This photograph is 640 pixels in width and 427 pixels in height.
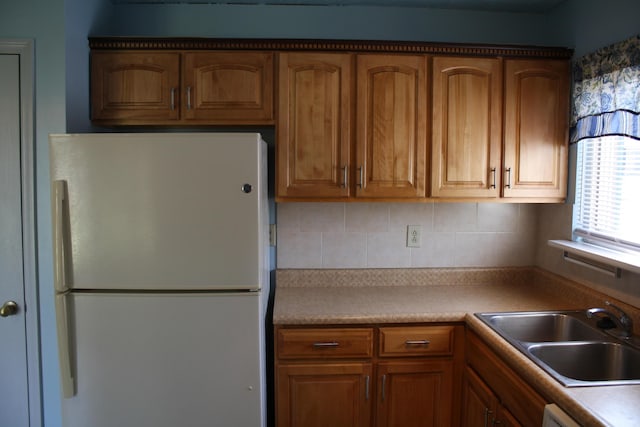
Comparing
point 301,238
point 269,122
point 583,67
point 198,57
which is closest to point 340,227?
point 301,238

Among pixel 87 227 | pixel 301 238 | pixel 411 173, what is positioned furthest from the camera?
pixel 301 238

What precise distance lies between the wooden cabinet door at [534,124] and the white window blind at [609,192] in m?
0.13

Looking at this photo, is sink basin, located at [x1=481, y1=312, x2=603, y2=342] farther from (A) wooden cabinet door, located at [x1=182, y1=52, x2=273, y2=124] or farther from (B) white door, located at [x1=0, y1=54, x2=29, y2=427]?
(B) white door, located at [x1=0, y1=54, x2=29, y2=427]

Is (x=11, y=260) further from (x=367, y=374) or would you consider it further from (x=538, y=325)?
(x=538, y=325)

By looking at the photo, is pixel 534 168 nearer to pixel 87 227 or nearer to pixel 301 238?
pixel 301 238

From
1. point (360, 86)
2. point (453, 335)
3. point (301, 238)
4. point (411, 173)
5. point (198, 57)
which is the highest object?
point (198, 57)

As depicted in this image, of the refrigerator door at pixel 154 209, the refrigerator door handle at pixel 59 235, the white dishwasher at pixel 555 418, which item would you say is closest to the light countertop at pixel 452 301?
the white dishwasher at pixel 555 418

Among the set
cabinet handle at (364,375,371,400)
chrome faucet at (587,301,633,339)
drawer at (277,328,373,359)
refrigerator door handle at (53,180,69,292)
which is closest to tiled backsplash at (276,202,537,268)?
drawer at (277,328,373,359)

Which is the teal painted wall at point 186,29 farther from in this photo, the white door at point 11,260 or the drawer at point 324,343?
the drawer at point 324,343

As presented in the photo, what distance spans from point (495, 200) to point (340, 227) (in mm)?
823

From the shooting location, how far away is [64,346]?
1.62 metres

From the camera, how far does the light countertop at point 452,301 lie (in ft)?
4.16

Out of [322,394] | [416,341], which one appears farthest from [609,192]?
[322,394]

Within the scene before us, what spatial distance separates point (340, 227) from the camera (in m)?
2.38
